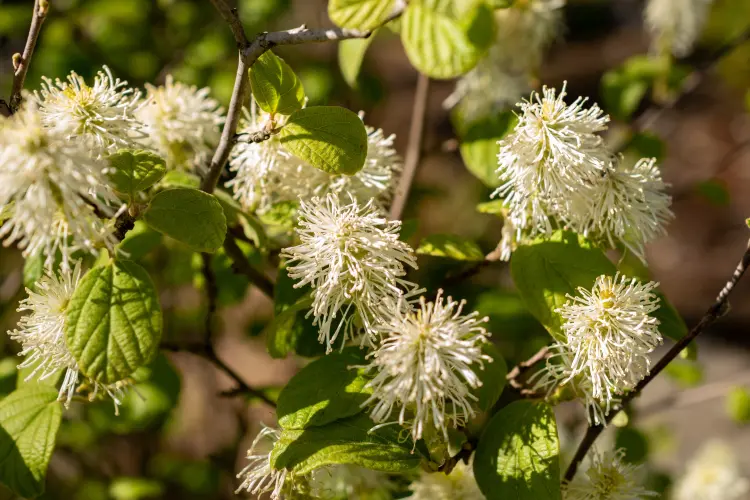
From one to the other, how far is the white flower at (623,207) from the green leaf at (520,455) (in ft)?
0.67

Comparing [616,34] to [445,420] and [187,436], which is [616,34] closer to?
[187,436]

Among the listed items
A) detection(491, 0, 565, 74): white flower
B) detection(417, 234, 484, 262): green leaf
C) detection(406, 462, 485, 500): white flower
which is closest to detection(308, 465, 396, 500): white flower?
detection(406, 462, 485, 500): white flower

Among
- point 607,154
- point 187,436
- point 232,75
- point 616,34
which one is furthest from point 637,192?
point 616,34

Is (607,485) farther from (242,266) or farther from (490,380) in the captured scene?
(242,266)

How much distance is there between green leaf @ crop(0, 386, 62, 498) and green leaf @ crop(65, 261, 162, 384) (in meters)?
0.22

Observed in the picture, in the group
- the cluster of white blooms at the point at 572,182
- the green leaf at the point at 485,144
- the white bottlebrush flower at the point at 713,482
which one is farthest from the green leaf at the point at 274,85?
the white bottlebrush flower at the point at 713,482

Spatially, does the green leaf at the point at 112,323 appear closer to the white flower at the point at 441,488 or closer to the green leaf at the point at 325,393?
the green leaf at the point at 325,393

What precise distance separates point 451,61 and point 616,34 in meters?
3.75

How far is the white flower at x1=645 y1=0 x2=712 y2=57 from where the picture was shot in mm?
1462

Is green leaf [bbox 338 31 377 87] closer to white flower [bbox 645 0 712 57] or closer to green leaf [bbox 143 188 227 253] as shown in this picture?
green leaf [bbox 143 188 227 253]

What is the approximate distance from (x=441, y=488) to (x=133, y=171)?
0.54 m

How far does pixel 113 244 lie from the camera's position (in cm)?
70

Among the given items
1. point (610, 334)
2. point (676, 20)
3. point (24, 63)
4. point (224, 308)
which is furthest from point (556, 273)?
Result: point (224, 308)

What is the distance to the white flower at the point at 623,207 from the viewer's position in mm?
780
